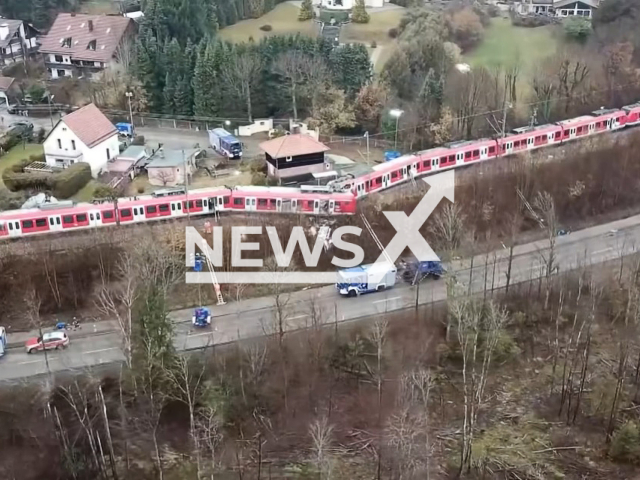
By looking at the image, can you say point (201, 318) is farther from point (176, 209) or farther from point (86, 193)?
point (86, 193)

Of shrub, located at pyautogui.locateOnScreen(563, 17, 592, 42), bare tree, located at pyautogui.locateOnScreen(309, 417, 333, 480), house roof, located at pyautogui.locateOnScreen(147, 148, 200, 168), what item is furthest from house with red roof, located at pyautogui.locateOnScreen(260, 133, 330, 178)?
shrub, located at pyautogui.locateOnScreen(563, 17, 592, 42)

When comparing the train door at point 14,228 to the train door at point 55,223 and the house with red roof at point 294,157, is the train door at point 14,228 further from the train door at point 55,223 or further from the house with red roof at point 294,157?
the house with red roof at point 294,157

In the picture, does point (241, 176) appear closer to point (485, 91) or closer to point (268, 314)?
point (268, 314)

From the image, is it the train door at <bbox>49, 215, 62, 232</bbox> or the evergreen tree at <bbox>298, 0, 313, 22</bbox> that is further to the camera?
the evergreen tree at <bbox>298, 0, 313, 22</bbox>

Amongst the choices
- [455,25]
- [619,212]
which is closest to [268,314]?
[619,212]

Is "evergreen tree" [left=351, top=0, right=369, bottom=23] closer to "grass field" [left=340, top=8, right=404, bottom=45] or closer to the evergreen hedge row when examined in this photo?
"grass field" [left=340, top=8, right=404, bottom=45]

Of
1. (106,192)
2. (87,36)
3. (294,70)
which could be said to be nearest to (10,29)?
(87,36)
